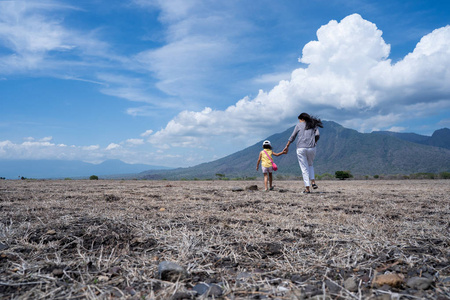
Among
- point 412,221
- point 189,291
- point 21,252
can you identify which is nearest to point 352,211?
point 412,221

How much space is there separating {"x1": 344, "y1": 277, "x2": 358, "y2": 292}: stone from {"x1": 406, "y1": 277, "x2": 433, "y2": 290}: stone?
0.38 m

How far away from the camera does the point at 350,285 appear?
7.20ft

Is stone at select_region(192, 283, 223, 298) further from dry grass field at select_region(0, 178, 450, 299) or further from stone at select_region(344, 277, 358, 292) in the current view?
stone at select_region(344, 277, 358, 292)

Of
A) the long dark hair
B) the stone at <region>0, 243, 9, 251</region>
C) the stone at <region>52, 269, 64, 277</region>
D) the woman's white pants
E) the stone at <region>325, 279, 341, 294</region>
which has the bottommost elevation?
the stone at <region>325, 279, 341, 294</region>

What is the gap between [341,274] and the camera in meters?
2.45

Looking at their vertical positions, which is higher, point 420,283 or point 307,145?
point 307,145

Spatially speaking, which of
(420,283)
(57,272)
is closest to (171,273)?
(57,272)

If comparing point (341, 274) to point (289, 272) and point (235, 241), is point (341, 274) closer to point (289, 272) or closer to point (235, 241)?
point (289, 272)

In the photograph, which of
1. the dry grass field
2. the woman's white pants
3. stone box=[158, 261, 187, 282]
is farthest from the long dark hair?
stone box=[158, 261, 187, 282]

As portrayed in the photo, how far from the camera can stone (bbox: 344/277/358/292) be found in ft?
7.09

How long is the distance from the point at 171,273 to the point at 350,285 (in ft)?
4.51

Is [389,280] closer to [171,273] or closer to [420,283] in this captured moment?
[420,283]

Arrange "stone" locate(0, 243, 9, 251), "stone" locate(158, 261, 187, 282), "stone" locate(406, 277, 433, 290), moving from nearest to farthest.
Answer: "stone" locate(406, 277, 433, 290) < "stone" locate(158, 261, 187, 282) < "stone" locate(0, 243, 9, 251)

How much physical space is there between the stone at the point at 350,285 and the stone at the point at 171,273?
125 centimetres
